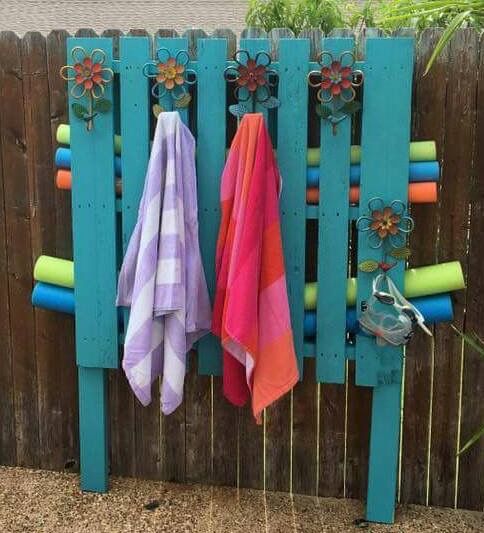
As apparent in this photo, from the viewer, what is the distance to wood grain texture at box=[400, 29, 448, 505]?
2826 millimetres

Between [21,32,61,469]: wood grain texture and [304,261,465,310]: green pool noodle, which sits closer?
[304,261,465,310]: green pool noodle

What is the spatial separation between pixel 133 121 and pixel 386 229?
109 cm

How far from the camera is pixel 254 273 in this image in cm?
271

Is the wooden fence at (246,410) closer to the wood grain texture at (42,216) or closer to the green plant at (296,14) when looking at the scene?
the wood grain texture at (42,216)

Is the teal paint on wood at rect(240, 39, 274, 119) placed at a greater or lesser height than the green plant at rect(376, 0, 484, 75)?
lesser

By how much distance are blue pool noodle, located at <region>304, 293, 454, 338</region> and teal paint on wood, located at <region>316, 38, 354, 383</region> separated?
0.04 meters

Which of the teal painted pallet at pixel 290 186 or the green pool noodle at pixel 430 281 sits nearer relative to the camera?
the teal painted pallet at pixel 290 186

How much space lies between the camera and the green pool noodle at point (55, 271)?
3.12 m

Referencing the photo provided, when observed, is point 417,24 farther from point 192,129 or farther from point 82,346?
point 82,346

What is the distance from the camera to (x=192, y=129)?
296 centimetres

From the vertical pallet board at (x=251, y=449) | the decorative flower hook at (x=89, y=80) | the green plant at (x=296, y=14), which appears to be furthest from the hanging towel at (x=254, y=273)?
the green plant at (x=296, y=14)

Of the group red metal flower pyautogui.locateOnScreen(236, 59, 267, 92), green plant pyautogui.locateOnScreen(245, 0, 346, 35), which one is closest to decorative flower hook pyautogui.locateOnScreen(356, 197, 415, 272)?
red metal flower pyautogui.locateOnScreen(236, 59, 267, 92)

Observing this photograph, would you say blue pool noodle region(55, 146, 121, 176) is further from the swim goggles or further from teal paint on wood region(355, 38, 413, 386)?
the swim goggles

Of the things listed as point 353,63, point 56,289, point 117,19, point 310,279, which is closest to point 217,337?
point 310,279
